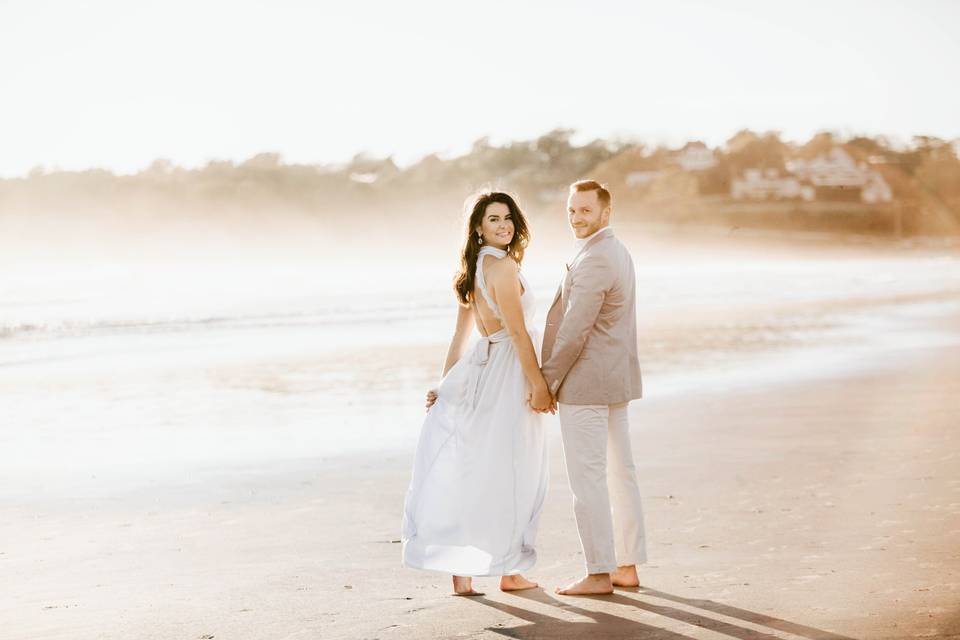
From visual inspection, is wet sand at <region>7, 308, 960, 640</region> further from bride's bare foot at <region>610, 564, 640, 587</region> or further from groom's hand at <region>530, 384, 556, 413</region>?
groom's hand at <region>530, 384, 556, 413</region>

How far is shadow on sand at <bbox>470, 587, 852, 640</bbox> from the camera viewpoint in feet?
12.9

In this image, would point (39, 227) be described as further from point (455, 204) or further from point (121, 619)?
point (121, 619)

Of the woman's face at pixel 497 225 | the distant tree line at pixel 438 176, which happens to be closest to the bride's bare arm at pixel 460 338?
the woman's face at pixel 497 225

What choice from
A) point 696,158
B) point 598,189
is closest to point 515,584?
point 598,189

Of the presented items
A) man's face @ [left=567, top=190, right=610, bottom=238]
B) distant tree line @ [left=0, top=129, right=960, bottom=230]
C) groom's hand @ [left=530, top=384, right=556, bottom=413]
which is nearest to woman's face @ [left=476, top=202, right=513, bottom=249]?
man's face @ [left=567, top=190, right=610, bottom=238]

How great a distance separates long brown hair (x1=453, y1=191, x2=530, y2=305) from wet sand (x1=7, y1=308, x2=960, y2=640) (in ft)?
4.23

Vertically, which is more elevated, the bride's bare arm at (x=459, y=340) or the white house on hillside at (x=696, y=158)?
the white house on hillside at (x=696, y=158)

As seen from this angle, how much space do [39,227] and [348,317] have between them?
75584 millimetres

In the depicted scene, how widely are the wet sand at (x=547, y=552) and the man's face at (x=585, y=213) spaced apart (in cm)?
149

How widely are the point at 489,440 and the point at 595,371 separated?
20.8 inches

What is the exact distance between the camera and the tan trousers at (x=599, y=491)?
15.2 feet

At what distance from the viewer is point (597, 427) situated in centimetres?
466

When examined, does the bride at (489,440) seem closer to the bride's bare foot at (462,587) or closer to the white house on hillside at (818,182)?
the bride's bare foot at (462,587)

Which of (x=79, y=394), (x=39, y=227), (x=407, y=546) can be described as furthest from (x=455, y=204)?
(x=407, y=546)
